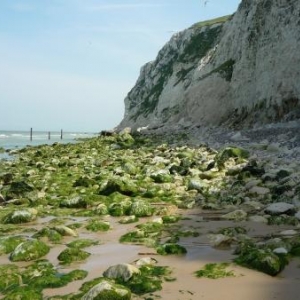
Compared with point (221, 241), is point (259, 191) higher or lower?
higher

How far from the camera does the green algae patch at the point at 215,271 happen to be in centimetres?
567

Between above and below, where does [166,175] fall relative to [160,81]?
below

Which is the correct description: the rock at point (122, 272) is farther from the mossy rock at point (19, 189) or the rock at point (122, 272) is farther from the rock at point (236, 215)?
the mossy rock at point (19, 189)

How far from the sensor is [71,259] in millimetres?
6766

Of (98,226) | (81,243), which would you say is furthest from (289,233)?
(98,226)

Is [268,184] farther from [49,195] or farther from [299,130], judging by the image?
[299,130]

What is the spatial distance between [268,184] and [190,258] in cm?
607

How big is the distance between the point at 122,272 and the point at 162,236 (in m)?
2.47

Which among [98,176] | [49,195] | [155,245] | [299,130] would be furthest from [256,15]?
[155,245]

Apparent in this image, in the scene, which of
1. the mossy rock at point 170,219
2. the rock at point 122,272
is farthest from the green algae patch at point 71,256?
the mossy rock at point 170,219

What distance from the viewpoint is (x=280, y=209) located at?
29.6 feet

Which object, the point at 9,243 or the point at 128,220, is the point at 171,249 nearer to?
the point at 128,220

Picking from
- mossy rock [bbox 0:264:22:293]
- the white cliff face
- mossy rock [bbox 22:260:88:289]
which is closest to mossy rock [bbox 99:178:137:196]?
mossy rock [bbox 22:260:88:289]

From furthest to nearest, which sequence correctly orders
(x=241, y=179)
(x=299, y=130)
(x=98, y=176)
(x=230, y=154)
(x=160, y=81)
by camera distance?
(x=160, y=81) < (x=299, y=130) < (x=230, y=154) < (x=98, y=176) < (x=241, y=179)
